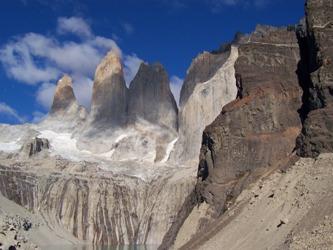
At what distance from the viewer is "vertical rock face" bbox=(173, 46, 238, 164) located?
528ft

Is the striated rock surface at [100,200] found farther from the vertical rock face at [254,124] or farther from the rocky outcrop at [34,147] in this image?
the vertical rock face at [254,124]

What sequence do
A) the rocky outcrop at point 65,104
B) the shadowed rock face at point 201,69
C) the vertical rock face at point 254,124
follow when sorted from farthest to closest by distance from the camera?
the rocky outcrop at point 65,104 < the shadowed rock face at point 201,69 < the vertical rock face at point 254,124

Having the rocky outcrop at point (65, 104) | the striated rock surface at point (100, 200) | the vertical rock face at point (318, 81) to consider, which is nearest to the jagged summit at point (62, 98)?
the rocky outcrop at point (65, 104)

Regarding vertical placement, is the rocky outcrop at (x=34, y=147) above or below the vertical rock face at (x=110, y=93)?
below

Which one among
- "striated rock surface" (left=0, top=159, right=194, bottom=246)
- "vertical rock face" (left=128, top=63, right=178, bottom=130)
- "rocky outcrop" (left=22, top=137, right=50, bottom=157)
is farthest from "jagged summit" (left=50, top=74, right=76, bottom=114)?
"striated rock surface" (left=0, top=159, right=194, bottom=246)

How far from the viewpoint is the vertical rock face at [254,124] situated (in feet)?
169

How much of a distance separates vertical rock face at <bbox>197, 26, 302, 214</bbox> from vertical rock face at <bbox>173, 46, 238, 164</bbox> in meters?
97.1

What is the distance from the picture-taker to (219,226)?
38750mm

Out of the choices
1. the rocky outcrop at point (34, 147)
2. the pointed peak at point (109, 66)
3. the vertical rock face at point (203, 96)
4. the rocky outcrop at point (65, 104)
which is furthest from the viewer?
the rocky outcrop at point (65, 104)

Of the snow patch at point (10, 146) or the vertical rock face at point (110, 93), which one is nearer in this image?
the snow patch at point (10, 146)

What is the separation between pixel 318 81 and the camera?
40188mm

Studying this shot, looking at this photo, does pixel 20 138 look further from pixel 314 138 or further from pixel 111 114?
pixel 314 138

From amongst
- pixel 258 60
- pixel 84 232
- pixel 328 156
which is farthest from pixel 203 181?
pixel 84 232

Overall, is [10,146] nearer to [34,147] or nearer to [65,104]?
[34,147]
